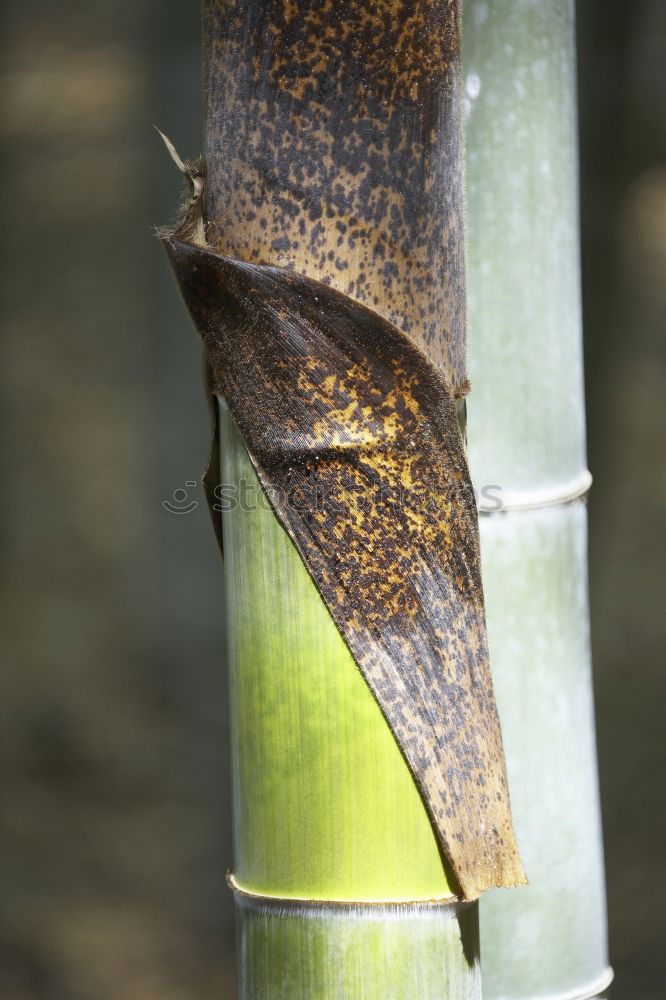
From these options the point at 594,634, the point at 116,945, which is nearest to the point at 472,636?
the point at 594,634

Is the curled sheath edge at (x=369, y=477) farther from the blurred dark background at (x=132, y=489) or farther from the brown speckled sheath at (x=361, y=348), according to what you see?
the blurred dark background at (x=132, y=489)

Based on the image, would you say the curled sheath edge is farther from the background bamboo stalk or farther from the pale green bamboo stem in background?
the background bamboo stalk

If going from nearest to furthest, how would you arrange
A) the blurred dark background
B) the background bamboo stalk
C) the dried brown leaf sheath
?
the dried brown leaf sheath < the background bamboo stalk < the blurred dark background

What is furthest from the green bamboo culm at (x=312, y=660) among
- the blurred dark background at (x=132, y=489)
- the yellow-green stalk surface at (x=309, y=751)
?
the blurred dark background at (x=132, y=489)

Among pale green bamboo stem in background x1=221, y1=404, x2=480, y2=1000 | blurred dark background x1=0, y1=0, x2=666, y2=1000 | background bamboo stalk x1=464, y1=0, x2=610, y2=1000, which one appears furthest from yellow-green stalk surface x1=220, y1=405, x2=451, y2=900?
blurred dark background x1=0, y1=0, x2=666, y2=1000

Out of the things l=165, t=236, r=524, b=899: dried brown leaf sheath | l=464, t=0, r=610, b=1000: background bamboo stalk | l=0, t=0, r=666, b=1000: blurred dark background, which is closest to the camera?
l=165, t=236, r=524, b=899: dried brown leaf sheath

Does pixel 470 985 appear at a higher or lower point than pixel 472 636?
lower

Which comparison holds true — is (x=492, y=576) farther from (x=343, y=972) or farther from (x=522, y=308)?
(x=343, y=972)

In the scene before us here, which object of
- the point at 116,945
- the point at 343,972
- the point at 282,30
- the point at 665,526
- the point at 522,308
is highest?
the point at 282,30
